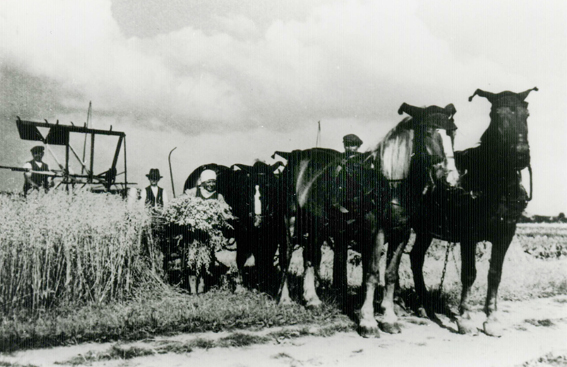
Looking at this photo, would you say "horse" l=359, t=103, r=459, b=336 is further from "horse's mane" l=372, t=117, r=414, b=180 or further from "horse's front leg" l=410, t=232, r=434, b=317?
"horse's front leg" l=410, t=232, r=434, b=317

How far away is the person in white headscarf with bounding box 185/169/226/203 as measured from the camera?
794 cm

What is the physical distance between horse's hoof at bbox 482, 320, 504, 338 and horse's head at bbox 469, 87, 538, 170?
210cm

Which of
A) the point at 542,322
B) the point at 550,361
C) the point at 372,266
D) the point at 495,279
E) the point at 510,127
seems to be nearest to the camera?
the point at 550,361

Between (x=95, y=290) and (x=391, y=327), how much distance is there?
13.0 feet

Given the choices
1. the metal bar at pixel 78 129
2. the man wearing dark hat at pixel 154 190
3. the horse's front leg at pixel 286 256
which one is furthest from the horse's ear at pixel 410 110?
the metal bar at pixel 78 129

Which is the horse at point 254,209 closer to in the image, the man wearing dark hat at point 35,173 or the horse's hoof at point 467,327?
the man wearing dark hat at point 35,173

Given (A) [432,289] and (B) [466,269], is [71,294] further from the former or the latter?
(A) [432,289]

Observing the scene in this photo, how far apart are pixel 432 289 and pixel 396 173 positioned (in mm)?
3638

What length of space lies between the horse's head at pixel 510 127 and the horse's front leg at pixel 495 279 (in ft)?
3.49

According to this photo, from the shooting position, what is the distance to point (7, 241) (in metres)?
5.32

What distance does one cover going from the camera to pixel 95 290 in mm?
5969

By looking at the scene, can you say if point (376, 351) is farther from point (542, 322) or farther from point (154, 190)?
point (154, 190)

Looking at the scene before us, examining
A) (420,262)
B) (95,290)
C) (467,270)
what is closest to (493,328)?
(467,270)

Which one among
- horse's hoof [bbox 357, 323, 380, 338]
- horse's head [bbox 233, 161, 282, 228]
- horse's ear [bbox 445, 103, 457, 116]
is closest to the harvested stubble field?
horse's hoof [bbox 357, 323, 380, 338]
